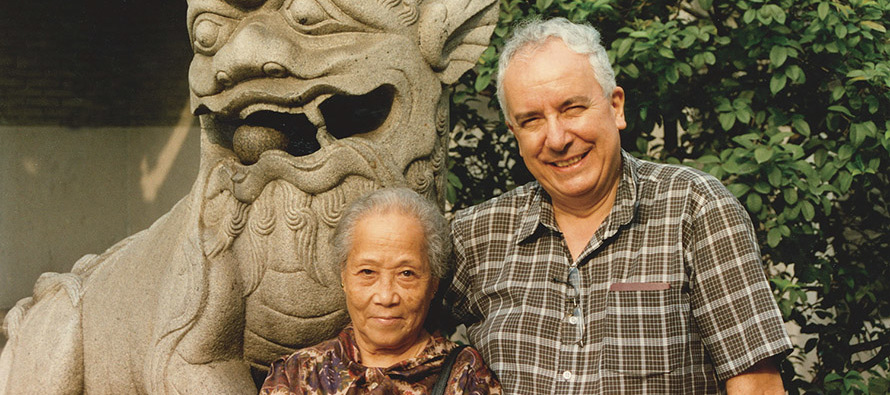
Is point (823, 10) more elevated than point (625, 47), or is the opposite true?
point (823, 10)

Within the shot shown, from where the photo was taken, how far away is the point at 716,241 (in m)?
1.84

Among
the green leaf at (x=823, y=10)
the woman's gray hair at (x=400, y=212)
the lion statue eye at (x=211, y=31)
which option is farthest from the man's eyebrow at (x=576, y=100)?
the green leaf at (x=823, y=10)

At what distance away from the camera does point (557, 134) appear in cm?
192

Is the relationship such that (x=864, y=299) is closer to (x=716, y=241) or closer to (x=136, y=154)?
(x=716, y=241)

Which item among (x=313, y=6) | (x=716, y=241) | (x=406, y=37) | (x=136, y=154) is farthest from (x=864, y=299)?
(x=136, y=154)

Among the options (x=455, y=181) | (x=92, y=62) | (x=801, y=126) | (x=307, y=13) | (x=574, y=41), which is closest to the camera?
(x=574, y=41)

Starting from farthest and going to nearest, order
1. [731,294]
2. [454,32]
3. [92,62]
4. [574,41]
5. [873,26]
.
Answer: [92,62] < [873,26] < [454,32] < [574,41] < [731,294]

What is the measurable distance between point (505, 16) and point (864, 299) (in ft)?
6.12

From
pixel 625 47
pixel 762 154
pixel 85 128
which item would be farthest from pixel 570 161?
pixel 85 128

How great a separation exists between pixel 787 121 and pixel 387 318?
2.09m

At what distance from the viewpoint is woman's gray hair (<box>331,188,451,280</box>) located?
200 cm

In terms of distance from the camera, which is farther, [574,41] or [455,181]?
[455,181]

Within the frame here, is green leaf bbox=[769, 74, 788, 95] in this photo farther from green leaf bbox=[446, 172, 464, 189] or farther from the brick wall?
the brick wall

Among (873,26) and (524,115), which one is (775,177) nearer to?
(873,26)
